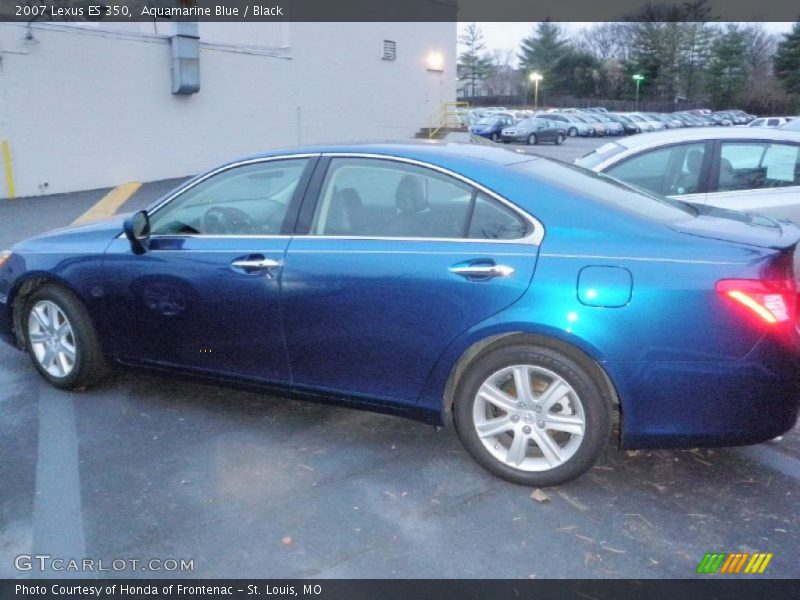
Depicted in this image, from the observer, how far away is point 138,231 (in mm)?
4180

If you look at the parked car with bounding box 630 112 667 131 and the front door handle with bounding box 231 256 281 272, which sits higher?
the parked car with bounding box 630 112 667 131

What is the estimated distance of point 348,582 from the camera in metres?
2.87

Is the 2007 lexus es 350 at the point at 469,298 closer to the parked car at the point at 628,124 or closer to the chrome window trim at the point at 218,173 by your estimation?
the chrome window trim at the point at 218,173

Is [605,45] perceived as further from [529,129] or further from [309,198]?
[309,198]

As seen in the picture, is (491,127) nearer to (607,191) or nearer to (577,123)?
(577,123)

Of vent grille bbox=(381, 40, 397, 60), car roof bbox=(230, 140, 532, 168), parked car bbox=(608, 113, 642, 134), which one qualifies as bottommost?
car roof bbox=(230, 140, 532, 168)

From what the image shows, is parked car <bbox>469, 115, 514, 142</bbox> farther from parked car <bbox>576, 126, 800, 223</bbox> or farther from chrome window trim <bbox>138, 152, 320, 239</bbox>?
chrome window trim <bbox>138, 152, 320, 239</bbox>

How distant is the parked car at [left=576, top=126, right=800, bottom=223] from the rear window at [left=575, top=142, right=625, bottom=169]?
370 millimetres

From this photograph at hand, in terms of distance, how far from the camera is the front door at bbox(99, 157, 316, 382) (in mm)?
3924

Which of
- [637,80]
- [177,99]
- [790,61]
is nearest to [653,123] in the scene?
[790,61]

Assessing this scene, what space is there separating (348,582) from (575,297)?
150 cm

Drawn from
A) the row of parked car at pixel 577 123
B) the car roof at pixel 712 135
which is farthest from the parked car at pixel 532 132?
the car roof at pixel 712 135

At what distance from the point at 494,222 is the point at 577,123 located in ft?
151

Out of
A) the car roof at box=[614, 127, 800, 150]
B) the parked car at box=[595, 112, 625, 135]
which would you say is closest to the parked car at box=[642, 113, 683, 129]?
the parked car at box=[595, 112, 625, 135]
